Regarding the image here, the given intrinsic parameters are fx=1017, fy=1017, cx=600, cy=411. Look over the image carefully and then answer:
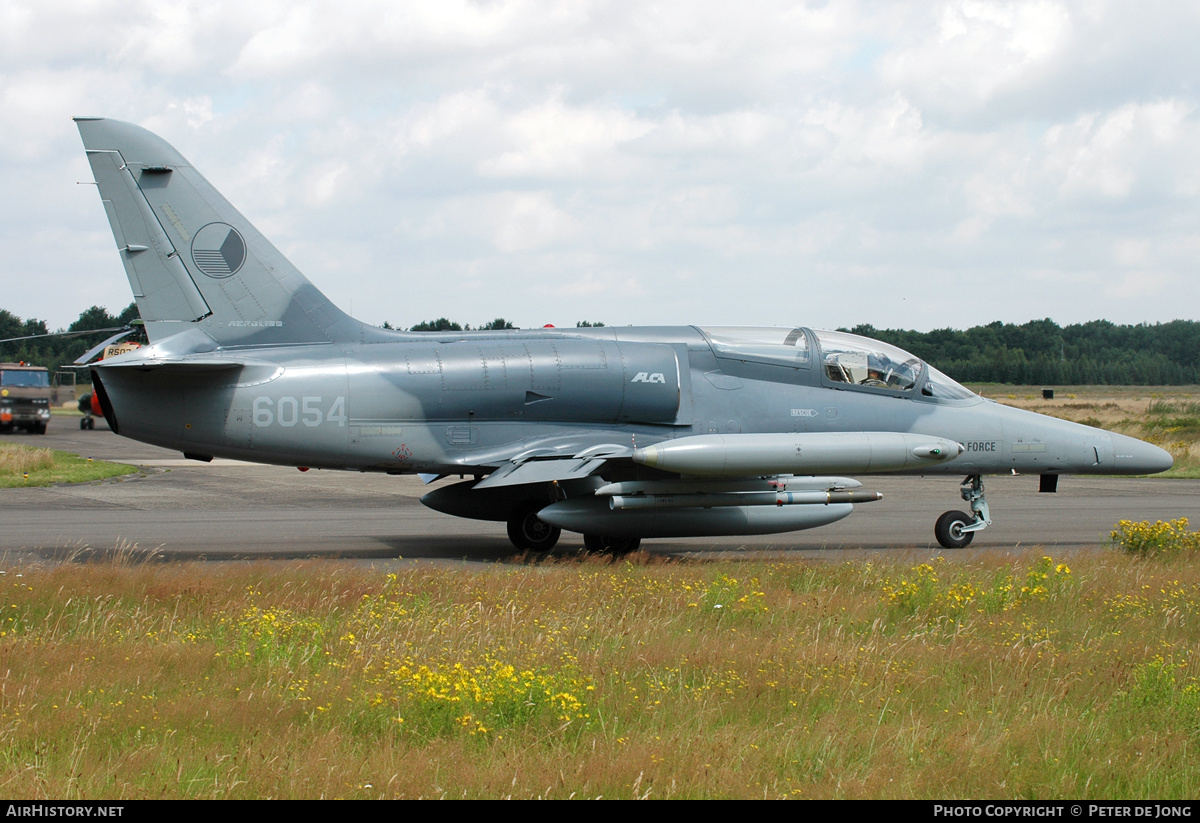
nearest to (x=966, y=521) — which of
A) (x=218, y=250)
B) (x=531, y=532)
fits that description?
(x=531, y=532)

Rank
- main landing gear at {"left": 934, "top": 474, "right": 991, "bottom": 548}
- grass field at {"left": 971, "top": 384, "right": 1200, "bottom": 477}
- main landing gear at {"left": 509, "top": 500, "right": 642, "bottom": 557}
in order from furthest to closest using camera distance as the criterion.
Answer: grass field at {"left": 971, "top": 384, "right": 1200, "bottom": 477} < main landing gear at {"left": 934, "top": 474, "right": 991, "bottom": 548} < main landing gear at {"left": 509, "top": 500, "right": 642, "bottom": 557}

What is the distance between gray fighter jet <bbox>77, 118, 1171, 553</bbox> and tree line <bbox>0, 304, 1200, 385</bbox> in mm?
52333

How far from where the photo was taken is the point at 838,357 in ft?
48.2

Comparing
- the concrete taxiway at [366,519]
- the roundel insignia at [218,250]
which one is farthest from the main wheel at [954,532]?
the roundel insignia at [218,250]

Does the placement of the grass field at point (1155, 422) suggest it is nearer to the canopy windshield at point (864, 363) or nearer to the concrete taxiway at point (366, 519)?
the concrete taxiway at point (366, 519)

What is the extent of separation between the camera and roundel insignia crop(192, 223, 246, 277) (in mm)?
13203

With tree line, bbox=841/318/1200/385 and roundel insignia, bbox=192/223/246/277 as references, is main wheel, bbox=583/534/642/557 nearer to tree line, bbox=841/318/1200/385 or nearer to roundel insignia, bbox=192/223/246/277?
roundel insignia, bbox=192/223/246/277

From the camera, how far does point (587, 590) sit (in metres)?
9.77

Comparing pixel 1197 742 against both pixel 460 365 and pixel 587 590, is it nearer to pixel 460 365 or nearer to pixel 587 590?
pixel 587 590

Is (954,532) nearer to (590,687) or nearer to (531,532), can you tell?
(531,532)

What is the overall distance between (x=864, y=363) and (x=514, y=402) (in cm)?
516

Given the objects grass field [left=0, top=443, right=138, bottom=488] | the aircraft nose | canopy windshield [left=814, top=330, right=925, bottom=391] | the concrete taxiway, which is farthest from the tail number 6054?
grass field [left=0, top=443, right=138, bottom=488]

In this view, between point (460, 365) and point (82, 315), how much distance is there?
14120cm

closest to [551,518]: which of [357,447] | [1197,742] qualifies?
[357,447]
